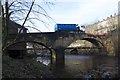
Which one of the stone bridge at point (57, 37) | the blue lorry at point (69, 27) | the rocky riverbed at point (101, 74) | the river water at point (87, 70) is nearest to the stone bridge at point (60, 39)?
the stone bridge at point (57, 37)

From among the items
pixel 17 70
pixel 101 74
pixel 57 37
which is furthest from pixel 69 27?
pixel 17 70

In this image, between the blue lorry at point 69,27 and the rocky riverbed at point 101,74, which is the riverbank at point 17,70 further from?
the blue lorry at point 69,27

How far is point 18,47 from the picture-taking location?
35.5 m

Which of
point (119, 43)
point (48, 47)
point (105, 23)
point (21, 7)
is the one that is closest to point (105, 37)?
point (119, 43)

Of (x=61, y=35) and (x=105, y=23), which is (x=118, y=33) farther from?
(x=105, y=23)

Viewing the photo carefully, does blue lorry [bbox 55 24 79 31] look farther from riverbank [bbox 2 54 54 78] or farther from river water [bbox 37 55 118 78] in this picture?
riverbank [bbox 2 54 54 78]

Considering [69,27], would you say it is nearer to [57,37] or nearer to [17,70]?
[57,37]

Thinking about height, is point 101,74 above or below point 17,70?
below

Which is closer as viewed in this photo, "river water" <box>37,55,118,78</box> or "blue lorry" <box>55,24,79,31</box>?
"river water" <box>37,55,118,78</box>

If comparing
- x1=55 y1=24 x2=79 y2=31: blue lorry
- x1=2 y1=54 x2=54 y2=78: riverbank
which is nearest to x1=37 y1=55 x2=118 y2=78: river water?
x1=2 y1=54 x2=54 y2=78: riverbank

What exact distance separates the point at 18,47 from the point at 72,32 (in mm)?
14239

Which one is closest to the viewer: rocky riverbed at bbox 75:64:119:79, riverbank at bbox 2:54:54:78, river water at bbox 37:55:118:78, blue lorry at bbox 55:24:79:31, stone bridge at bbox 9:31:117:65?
riverbank at bbox 2:54:54:78

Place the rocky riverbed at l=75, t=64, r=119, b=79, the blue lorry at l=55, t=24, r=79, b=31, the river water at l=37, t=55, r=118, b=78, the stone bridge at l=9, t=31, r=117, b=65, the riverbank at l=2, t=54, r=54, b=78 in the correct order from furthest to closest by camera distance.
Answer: the blue lorry at l=55, t=24, r=79, b=31 < the stone bridge at l=9, t=31, r=117, b=65 < the river water at l=37, t=55, r=118, b=78 < the rocky riverbed at l=75, t=64, r=119, b=79 < the riverbank at l=2, t=54, r=54, b=78

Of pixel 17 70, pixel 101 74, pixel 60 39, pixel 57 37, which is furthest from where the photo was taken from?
pixel 60 39
